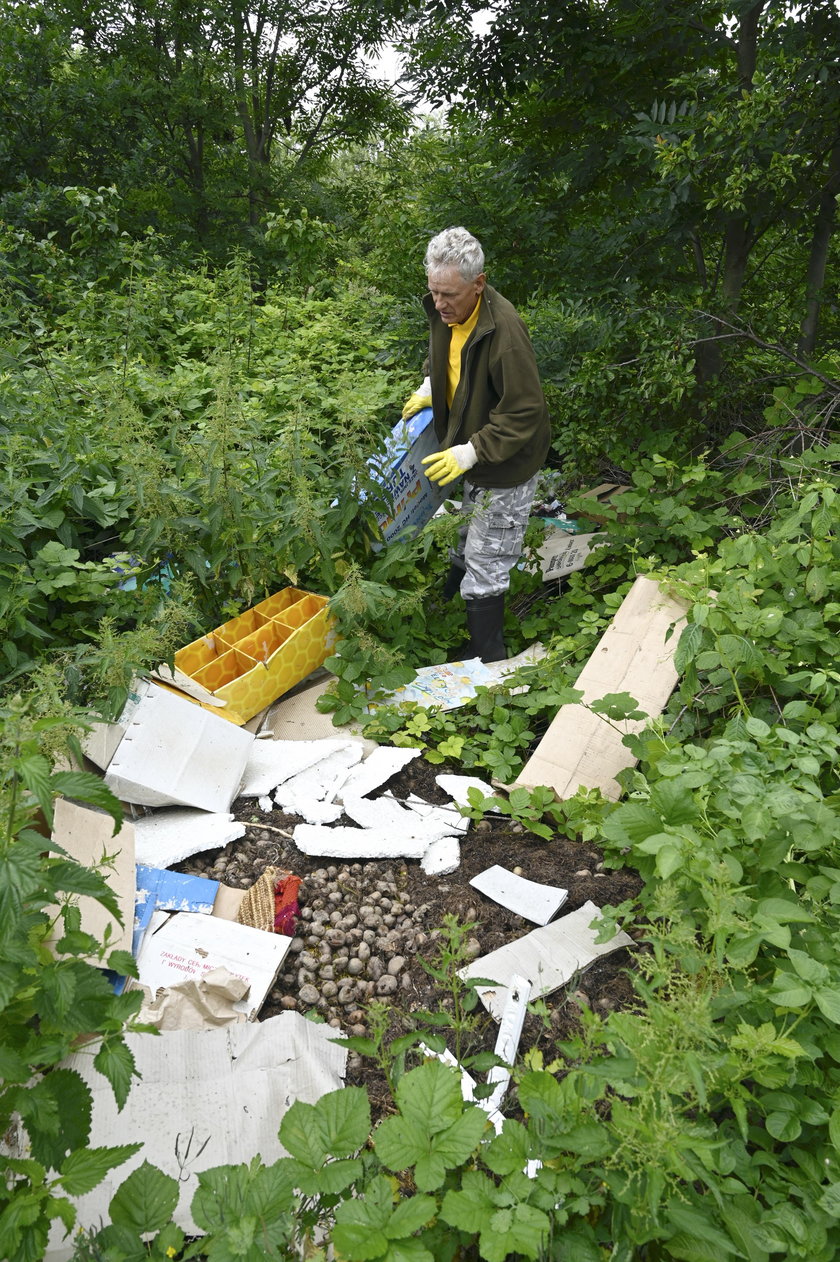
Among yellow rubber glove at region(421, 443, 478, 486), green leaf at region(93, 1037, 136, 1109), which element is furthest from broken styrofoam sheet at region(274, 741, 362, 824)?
green leaf at region(93, 1037, 136, 1109)

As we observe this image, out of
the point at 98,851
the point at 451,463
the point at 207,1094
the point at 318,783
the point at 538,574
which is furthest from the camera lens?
the point at 538,574

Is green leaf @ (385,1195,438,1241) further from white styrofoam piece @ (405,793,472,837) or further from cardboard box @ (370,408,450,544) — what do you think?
cardboard box @ (370,408,450,544)

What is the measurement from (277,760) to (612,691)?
1.31 meters

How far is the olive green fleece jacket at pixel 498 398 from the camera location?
3.53 metres

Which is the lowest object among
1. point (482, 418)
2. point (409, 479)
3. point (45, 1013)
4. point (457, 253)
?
point (45, 1013)

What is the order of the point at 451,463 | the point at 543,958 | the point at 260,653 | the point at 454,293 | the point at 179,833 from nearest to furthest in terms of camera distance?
the point at 543,958 < the point at 179,833 < the point at 260,653 < the point at 454,293 < the point at 451,463

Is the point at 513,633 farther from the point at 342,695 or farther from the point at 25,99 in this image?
the point at 25,99

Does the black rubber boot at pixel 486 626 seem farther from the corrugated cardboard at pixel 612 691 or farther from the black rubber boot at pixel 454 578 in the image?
the corrugated cardboard at pixel 612 691

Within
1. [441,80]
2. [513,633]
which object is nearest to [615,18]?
[441,80]

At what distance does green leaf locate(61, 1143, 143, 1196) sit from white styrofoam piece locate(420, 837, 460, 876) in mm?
1376

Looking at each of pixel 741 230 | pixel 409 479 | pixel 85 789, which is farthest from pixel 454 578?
pixel 85 789

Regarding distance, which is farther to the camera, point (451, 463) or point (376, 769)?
point (451, 463)

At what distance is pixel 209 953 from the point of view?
227 centimetres

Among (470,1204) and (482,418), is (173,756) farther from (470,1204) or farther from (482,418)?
(482,418)
